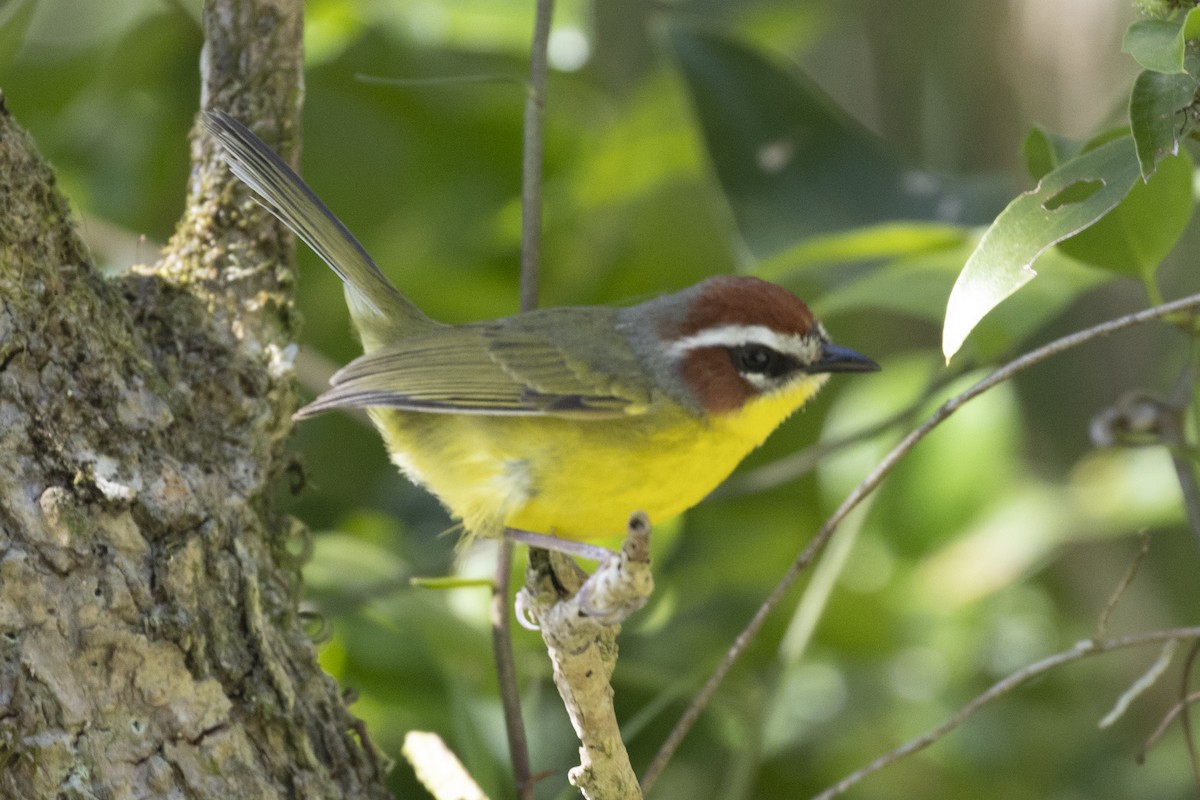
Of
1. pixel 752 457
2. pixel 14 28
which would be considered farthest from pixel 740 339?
pixel 14 28

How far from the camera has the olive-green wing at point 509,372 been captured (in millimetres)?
2891

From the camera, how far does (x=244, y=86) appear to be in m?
2.71

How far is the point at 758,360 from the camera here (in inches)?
119

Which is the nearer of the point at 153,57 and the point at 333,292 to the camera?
the point at 153,57

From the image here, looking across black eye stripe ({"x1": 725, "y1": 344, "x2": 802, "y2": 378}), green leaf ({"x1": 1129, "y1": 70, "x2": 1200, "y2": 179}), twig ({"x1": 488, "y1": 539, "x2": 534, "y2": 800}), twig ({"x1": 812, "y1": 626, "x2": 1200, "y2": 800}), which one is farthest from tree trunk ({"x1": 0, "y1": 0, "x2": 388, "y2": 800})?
green leaf ({"x1": 1129, "y1": 70, "x2": 1200, "y2": 179})

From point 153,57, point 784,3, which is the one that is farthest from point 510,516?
point 784,3

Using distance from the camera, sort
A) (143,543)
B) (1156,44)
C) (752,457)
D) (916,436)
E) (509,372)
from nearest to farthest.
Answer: (1156,44)
(143,543)
(916,436)
(509,372)
(752,457)

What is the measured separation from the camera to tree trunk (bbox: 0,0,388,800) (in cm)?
202

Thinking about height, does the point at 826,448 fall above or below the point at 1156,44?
below

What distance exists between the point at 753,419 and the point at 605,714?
102 cm

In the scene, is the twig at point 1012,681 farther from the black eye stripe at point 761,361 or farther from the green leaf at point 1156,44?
the green leaf at point 1156,44

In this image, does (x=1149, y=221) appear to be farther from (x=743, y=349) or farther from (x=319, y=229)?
(x=319, y=229)

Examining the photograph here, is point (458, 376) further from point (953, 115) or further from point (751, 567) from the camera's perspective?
point (953, 115)

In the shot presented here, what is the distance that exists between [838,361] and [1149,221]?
0.72m
